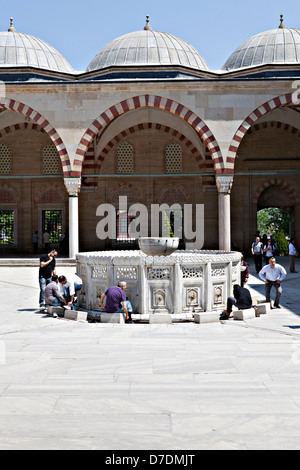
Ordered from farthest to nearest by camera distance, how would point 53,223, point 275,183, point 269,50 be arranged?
point 53,223 → point 269,50 → point 275,183

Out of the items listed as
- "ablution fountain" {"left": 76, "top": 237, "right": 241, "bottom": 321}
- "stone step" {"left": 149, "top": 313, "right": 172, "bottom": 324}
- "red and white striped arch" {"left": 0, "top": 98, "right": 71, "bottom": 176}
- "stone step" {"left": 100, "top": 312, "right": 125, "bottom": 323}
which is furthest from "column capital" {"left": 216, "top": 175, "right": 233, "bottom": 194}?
"stone step" {"left": 100, "top": 312, "right": 125, "bottom": 323}

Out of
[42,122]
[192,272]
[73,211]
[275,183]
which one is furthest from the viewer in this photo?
[275,183]

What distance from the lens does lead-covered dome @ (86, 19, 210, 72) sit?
1670 cm

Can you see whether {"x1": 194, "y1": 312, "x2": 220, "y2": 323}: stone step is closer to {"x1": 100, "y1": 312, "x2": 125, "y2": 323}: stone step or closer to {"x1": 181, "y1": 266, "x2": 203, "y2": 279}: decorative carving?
{"x1": 181, "y1": 266, "x2": 203, "y2": 279}: decorative carving

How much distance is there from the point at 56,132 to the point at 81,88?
1.30 m

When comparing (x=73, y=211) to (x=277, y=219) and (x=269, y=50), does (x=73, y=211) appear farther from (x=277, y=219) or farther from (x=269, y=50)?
(x=277, y=219)

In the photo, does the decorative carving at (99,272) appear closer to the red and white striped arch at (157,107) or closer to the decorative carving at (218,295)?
the decorative carving at (218,295)

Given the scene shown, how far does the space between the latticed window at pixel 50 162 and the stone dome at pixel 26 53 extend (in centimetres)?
259

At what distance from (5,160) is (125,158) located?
3.92m

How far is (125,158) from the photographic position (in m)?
17.3

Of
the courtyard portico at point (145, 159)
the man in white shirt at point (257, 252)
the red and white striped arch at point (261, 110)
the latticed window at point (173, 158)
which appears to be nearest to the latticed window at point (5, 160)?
the courtyard portico at point (145, 159)

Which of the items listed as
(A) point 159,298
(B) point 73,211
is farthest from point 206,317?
(B) point 73,211

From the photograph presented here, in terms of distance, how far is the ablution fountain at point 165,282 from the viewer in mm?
6645
